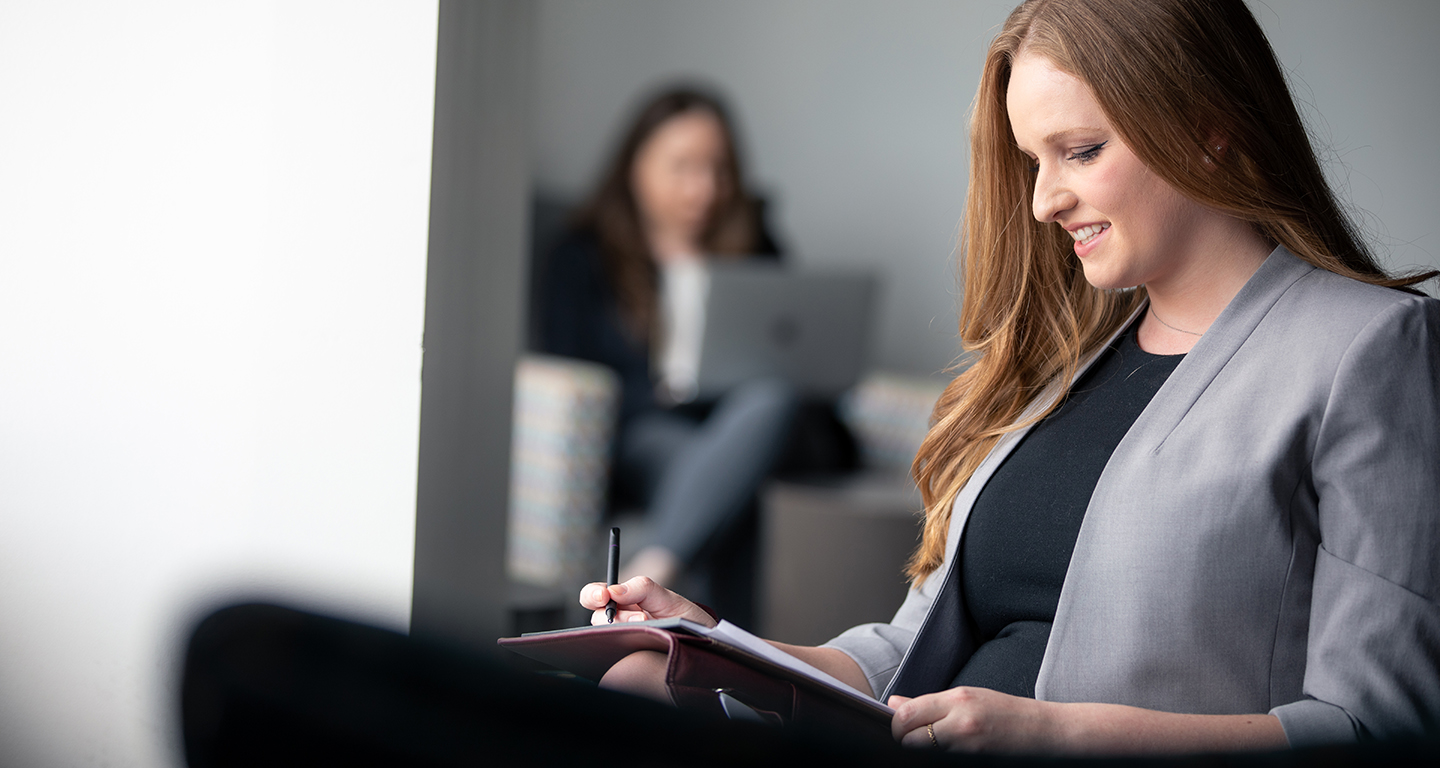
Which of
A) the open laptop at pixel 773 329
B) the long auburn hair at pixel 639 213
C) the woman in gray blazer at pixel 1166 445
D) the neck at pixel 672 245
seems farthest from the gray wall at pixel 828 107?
the woman in gray blazer at pixel 1166 445

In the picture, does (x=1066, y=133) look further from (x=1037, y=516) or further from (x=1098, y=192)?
(x=1037, y=516)

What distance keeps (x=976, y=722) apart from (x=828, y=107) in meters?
3.43

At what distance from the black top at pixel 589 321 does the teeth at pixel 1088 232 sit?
6.79 feet

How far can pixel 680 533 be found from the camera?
2643mm

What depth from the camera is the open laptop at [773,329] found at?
111 inches

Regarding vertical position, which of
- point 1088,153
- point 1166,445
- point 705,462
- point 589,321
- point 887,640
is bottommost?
point 705,462

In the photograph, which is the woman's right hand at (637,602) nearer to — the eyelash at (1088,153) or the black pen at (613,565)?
the black pen at (613,565)

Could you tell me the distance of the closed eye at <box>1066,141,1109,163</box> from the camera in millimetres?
959

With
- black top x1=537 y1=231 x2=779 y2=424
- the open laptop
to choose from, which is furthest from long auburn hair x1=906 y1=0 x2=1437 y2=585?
black top x1=537 y1=231 x2=779 y2=424

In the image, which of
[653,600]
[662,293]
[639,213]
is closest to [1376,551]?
[653,600]

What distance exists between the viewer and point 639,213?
3.17m

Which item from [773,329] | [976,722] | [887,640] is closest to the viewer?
[976,722]

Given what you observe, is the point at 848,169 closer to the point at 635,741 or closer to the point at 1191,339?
the point at 1191,339

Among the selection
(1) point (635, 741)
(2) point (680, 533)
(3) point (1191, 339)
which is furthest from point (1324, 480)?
(2) point (680, 533)
